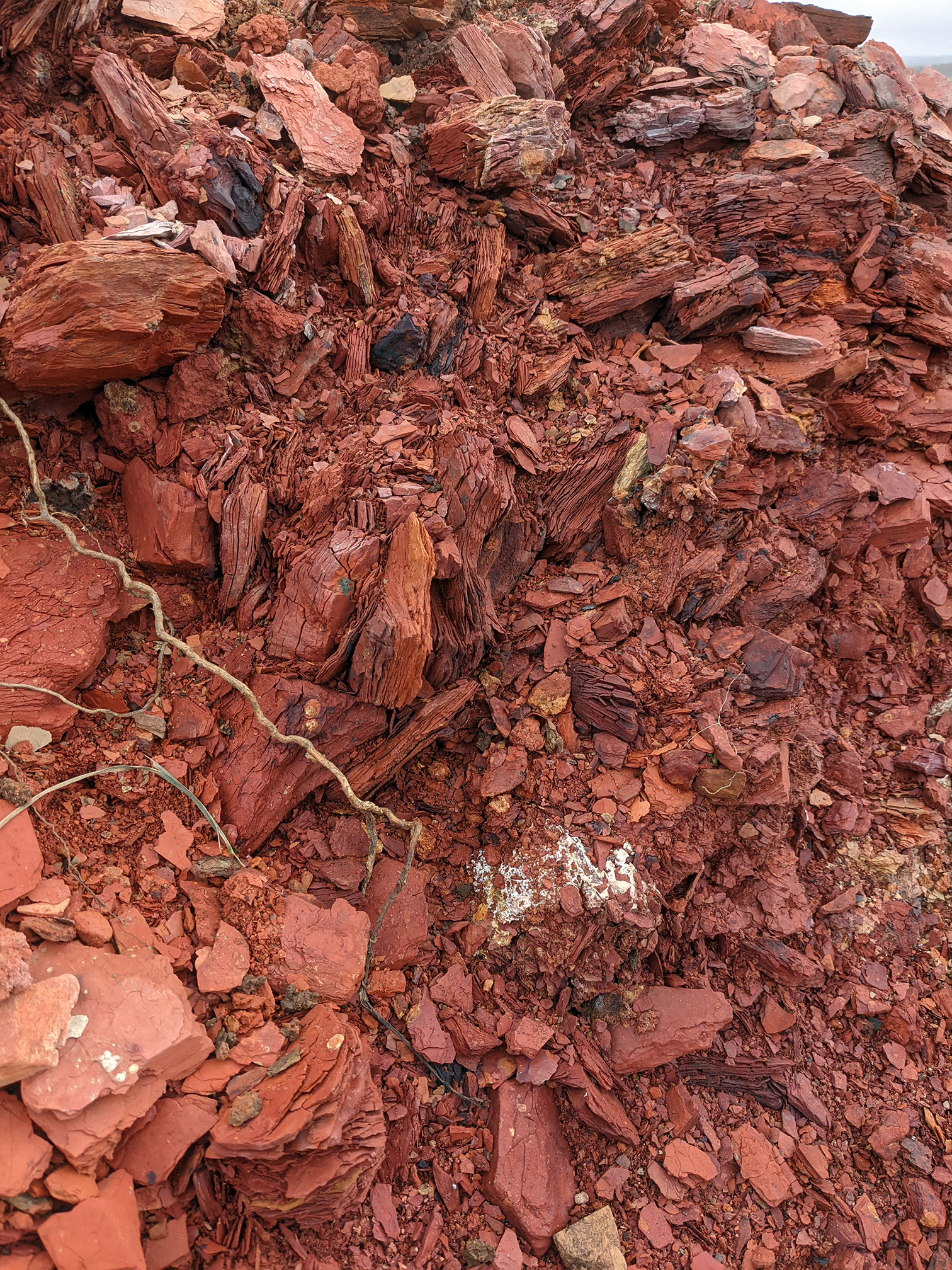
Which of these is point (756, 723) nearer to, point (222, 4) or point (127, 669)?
point (127, 669)

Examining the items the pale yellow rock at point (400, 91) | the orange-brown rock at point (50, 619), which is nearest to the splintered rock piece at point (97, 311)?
the orange-brown rock at point (50, 619)

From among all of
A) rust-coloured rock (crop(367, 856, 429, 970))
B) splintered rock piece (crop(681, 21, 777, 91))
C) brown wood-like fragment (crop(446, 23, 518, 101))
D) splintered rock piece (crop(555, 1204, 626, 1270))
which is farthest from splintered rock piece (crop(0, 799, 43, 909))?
splintered rock piece (crop(681, 21, 777, 91))

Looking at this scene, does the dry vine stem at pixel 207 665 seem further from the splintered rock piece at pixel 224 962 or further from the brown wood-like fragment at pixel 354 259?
the brown wood-like fragment at pixel 354 259

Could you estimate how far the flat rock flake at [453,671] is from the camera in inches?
137

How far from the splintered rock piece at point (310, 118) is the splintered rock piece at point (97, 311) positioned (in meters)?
1.38

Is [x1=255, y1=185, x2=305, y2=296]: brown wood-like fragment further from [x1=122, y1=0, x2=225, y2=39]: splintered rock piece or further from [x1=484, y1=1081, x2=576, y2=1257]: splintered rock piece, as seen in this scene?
[x1=484, y1=1081, x2=576, y2=1257]: splintered rock piece

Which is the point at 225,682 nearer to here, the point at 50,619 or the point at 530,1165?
the point at 50,619

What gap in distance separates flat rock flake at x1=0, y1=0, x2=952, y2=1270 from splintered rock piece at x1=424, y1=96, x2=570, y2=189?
0.03 m

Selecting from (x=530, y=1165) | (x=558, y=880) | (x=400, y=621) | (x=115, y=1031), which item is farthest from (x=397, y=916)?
(x=400, y=621)

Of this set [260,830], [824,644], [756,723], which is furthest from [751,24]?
[260,830]

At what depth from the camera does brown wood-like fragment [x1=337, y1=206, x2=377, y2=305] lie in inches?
186

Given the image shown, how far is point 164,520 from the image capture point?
13.8 feet

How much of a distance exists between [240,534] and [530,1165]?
397 centimetres

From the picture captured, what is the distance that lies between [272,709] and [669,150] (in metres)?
5.75
